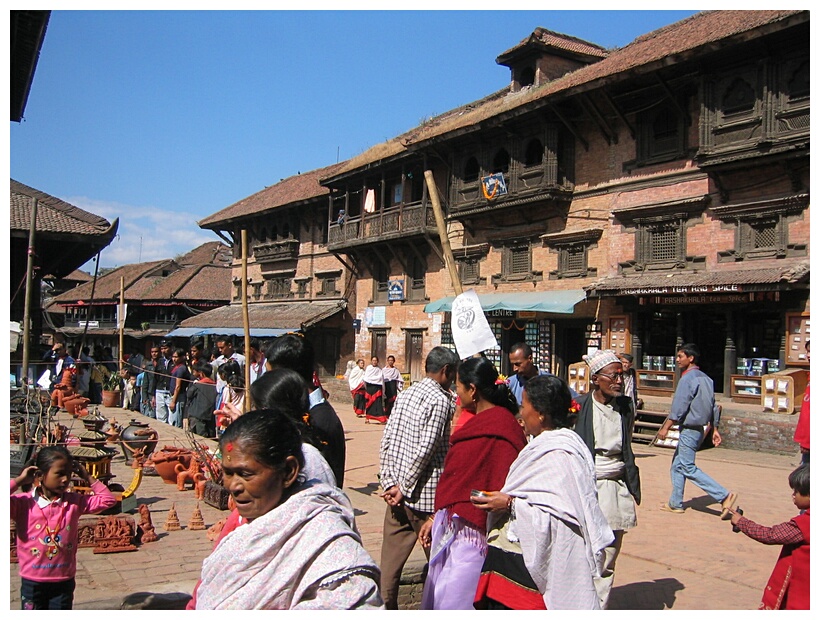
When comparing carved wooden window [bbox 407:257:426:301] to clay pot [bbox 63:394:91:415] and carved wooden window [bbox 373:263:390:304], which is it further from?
clay pot [bbox 63:394:91:415]

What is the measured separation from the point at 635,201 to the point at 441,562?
1649 centimetres

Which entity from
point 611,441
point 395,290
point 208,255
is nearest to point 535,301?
point 395,290

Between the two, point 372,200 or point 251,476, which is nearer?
point 251,476

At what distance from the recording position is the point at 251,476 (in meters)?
2.37

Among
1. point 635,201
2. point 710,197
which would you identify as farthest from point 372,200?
point 710,197

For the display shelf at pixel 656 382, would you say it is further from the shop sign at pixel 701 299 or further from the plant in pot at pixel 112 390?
the plant in pot at pixel 112 390

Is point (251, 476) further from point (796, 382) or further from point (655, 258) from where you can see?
point (655, 258)

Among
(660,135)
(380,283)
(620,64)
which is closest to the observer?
(660,135)

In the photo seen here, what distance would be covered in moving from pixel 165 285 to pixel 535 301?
29697 mm

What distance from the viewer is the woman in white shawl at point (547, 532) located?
11.1 ft

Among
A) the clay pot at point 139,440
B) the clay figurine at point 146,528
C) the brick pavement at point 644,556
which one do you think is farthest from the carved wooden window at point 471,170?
the clay figurine at point 146,528

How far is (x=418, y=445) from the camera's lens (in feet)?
15.0

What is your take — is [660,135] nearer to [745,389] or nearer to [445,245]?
[745,389]

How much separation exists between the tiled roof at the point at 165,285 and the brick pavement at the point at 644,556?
32620 millimetres
